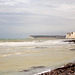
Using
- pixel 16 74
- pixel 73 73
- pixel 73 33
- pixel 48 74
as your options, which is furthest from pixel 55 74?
pixel 73 33

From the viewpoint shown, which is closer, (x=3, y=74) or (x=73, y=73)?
(x=73, y=73)

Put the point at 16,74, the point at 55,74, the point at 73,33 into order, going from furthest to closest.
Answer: the point at 73,33 < the point at 16,74 < the point at 55,74

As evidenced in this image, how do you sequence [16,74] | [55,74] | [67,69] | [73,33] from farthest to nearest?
1. [73,33]
2. [16,74]
3. [67,69]
4. [55,74]

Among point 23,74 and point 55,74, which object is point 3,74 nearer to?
point 23,74

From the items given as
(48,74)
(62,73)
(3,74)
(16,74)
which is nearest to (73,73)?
(62,73)

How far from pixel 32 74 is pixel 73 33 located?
380 ft

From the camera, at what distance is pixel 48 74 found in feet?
20.0

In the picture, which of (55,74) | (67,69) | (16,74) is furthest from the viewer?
(16,74)

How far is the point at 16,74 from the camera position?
23.4 feet

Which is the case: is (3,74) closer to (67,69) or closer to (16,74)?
(16,74)

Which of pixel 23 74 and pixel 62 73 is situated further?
pixel 23 74

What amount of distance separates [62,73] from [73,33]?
11649 centimetres

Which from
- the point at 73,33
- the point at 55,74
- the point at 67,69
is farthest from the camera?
the point at 73,33

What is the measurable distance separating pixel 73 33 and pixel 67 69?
11587 centimetres
